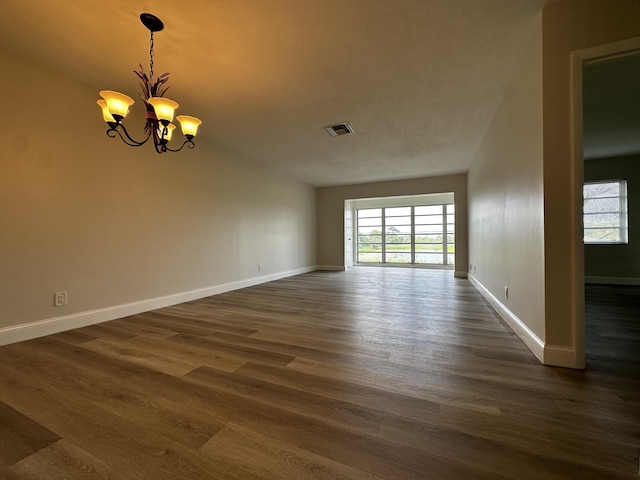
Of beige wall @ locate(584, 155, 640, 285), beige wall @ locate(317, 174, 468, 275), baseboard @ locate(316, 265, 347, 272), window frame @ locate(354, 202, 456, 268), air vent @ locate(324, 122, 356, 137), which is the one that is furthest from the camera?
window frame @ locate(354, 202, 456, 268)

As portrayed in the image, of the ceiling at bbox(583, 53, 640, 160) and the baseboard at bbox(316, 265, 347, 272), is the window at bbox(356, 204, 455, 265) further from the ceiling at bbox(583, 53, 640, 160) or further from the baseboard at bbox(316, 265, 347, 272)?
the ceiling at bbox(583, 53, 640, 160)

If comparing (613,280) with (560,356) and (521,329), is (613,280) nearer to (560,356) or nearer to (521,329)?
(521,329)

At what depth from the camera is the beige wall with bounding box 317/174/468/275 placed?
605cm

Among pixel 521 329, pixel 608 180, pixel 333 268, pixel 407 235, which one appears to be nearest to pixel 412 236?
pixel 407 235

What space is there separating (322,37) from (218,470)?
2.77m

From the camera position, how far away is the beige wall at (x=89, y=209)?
227 cm

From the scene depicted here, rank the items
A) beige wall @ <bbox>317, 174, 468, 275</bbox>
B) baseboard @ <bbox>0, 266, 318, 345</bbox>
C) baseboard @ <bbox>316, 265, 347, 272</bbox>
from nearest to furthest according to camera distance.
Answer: baseboard @ <bbox>0, 266, 318, 345</bbox>, beige wall @ <bbox>317, 174, 468, 275</bbox>, baseboard @ <bbox>316, 265, 347, 272</bbox>

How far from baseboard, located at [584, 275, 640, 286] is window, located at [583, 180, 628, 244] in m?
0.72

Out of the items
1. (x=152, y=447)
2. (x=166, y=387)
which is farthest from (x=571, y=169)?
(x=166, y=387)

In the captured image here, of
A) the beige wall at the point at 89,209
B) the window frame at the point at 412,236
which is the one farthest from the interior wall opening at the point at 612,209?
the beige wall at the point at 89,209

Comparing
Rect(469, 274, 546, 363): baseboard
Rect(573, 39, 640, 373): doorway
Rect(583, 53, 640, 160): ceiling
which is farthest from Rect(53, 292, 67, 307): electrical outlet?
Rect(583, 53, 640, 160): ceiling

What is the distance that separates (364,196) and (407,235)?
304 centimetres

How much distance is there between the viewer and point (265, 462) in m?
1.00

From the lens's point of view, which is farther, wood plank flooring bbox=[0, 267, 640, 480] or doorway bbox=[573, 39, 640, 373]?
doorway bbox=[573, 39, 640, 373]
